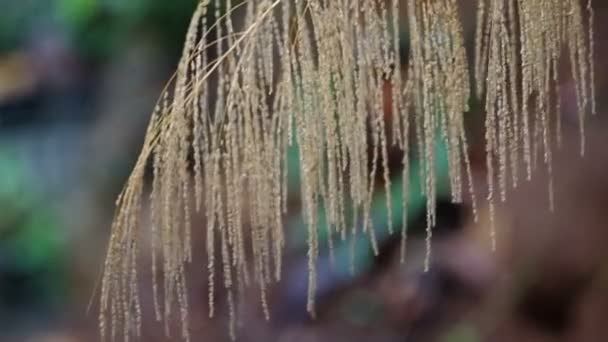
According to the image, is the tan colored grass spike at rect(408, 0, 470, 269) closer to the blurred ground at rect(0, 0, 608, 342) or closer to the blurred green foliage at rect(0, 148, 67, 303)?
the blurred ground at rect(0, 0, 608, 342)

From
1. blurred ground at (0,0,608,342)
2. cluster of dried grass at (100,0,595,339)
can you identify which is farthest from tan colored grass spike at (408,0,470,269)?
blurred ground at (0,0,608,342)

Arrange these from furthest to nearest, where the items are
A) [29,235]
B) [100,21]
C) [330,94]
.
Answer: [29,235], [100,21], [330,94]

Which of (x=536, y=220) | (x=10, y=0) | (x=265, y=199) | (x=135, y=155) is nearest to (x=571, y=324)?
(x=536, y=220)

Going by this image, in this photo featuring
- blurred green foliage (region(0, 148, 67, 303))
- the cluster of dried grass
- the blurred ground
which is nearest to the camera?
the cluster of dried grass

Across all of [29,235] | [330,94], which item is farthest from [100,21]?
[330,94]

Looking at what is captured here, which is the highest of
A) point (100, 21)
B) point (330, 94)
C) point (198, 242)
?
point (100, 21)

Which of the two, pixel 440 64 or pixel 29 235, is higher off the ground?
pixel 440 64

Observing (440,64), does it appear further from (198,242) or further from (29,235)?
(29,235)

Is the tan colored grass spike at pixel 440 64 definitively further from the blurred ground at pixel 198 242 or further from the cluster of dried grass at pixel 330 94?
the blurred ground at pixel 198 242

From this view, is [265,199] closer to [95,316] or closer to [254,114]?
[254,114]
